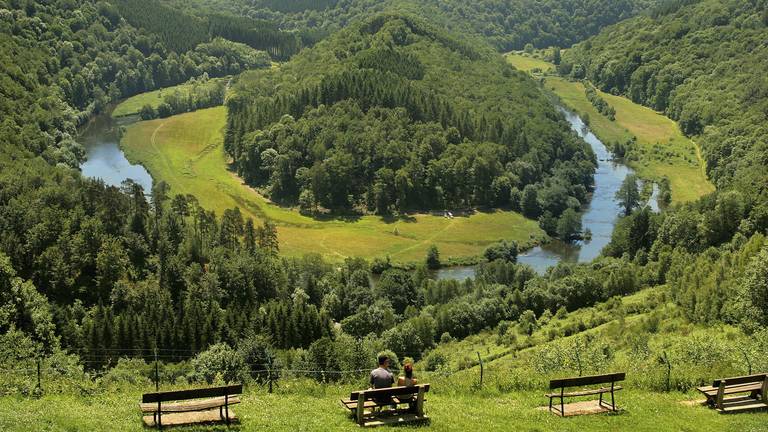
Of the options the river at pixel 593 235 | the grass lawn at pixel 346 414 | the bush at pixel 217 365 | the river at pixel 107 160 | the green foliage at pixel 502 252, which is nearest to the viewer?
the grass lawn at pixel 346 414

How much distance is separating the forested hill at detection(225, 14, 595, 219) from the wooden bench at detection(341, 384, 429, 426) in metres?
111

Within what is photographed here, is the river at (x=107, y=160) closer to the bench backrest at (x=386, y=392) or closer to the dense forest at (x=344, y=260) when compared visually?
the dense forest at (x=344, y=260)

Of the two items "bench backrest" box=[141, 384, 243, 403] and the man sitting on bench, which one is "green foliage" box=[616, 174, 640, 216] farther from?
"bench backrest" box=[141, 384, 243, 403]

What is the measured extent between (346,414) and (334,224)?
108043mm

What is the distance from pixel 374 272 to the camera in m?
117

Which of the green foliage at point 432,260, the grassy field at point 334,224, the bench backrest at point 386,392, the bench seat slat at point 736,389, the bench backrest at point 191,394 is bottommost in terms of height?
the bench seat slat at point 736,389

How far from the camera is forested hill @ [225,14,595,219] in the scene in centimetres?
14888

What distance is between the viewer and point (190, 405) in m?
29.2

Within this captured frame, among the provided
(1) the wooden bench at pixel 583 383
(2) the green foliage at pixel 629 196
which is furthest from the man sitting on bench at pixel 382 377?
(2) the green foliage at pixel 629 196

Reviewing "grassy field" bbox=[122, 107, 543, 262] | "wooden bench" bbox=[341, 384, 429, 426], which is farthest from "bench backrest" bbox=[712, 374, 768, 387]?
"grassy field" bbox=[122, 107, 543, 262]

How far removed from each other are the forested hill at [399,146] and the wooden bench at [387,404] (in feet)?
363

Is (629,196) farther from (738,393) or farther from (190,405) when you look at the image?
(190,405)

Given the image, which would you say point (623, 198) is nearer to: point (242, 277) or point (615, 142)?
point (615, 142)

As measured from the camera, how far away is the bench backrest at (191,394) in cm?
2808
